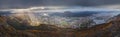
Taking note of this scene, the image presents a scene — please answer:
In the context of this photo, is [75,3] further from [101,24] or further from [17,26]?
[17,26]

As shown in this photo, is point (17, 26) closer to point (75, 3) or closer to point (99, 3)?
point (75, 3)

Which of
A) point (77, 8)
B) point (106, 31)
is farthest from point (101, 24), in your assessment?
point (77, 8)

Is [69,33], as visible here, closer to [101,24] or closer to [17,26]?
[101,24]

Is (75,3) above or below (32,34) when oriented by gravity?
above

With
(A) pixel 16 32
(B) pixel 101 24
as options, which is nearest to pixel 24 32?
(A) pixel 16 32

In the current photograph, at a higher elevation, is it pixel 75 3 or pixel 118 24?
pixel 75 3
